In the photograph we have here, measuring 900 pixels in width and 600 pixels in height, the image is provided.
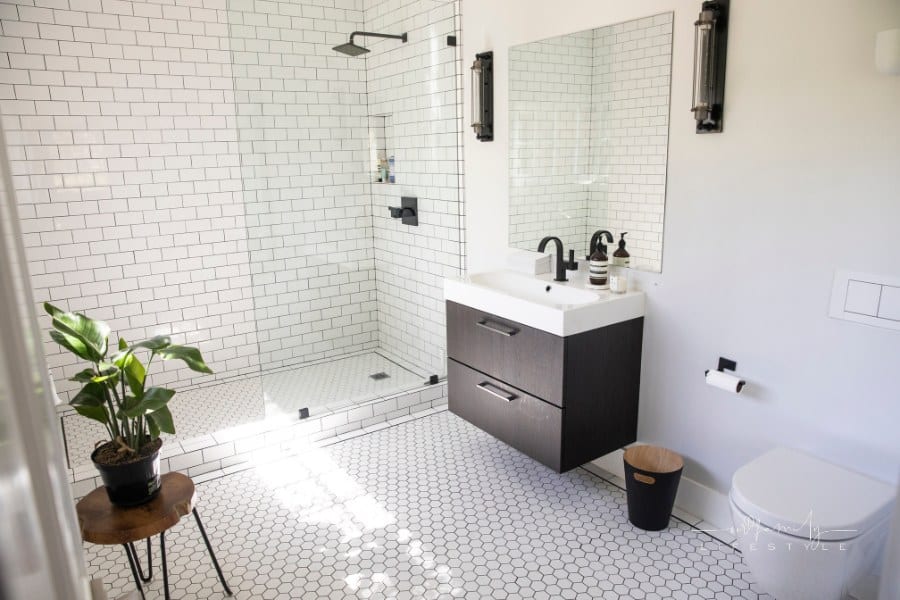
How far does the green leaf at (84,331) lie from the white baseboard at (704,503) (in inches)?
95.3

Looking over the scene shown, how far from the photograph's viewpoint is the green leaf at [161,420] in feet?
6.61

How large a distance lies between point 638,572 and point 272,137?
113 inches

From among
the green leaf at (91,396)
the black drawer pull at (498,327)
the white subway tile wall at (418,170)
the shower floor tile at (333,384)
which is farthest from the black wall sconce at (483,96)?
the green leaf at (91,396)

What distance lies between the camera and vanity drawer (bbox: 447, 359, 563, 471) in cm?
272

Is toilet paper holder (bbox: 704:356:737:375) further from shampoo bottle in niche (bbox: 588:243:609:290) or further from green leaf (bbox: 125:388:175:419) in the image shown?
green leaf (bbox: 125:388:175:419)

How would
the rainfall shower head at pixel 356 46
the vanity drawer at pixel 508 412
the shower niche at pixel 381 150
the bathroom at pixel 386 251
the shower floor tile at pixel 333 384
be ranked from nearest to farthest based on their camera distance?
the bathroom at pixel 386 251
the vanity drawer at pixel 508 412
the shower floor tile at pixel 333 384
the rainfall shower head at pixel 356 46
the shower niche at pixel 381 150

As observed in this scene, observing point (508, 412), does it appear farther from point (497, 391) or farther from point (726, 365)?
point (726, 365)

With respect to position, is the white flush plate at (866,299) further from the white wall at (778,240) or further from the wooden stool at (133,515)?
the wooden stool at (133,515)

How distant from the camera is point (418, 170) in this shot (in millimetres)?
3951

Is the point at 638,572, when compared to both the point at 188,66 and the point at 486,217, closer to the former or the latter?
the point at 486,217

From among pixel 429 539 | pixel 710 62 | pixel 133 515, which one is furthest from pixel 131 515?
pixel 710 62

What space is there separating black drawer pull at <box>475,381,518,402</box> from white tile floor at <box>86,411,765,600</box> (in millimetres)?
455

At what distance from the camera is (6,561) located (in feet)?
0.67

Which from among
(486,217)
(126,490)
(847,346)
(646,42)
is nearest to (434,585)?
→ (126,490)
